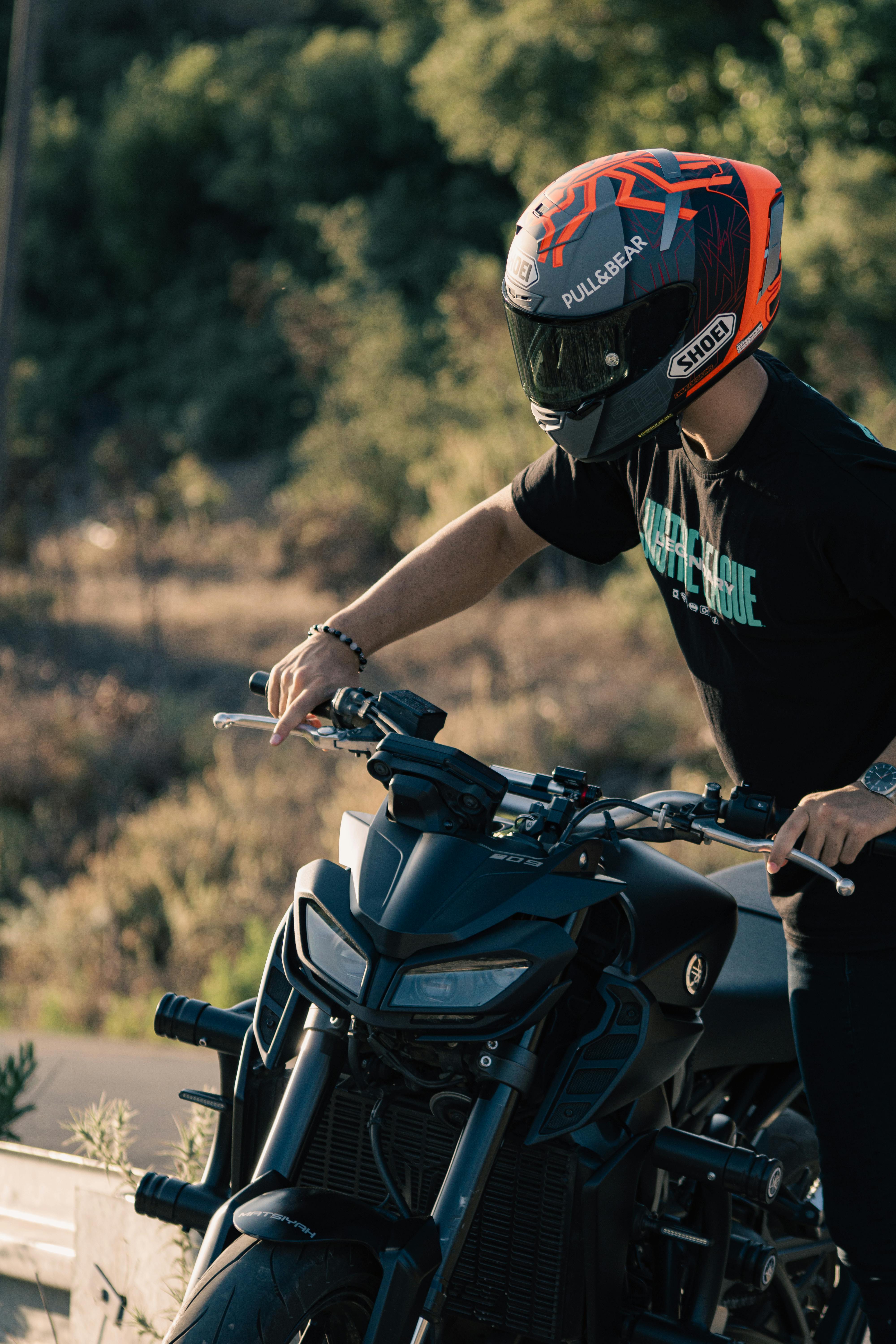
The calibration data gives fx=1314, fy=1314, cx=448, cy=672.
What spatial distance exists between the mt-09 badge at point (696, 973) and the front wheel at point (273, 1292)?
65 cm

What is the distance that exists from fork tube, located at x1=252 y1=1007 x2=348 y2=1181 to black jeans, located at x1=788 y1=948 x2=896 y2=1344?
815mm

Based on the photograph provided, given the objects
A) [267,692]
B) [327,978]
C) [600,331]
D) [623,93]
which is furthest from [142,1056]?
[623,93]

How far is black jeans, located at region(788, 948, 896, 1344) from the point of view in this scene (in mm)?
2094

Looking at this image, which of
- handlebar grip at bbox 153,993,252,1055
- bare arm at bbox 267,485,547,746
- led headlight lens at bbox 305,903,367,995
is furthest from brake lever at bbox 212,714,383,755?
handlebar grip at bbox 153,993,252,1055

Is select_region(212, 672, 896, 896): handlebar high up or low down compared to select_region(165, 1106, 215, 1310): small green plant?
up

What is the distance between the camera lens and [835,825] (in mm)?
1789

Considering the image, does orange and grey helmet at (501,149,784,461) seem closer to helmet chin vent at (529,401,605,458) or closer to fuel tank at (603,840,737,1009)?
helmet chin vent at (529,401,605,458)

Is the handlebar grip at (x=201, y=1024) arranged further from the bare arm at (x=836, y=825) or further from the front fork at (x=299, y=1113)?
the bare arm at (x=836, y=825)

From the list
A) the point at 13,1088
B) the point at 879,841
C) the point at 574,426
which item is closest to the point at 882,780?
the point at 879,841

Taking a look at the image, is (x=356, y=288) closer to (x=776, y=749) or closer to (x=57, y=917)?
(x=57, y=917)

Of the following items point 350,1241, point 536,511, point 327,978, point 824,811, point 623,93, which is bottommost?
point 350,1241

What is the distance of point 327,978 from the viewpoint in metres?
1.79

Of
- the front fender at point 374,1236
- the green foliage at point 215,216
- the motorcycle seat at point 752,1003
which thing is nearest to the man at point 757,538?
the motorcycle seat at point 752,1003

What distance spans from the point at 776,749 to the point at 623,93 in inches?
861
